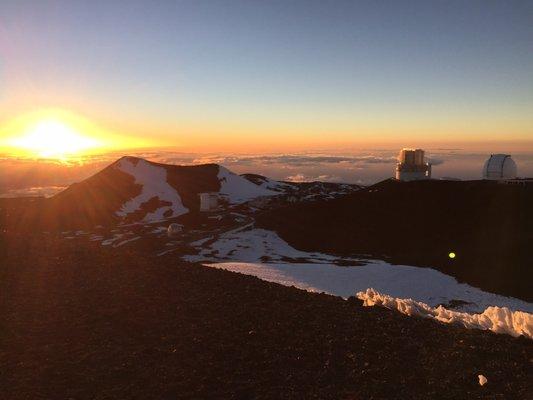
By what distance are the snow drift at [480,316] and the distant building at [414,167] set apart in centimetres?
8380

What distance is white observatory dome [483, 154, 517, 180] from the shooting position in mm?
81625

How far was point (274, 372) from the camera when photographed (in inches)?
347

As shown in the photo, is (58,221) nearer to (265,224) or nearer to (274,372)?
(265,224)

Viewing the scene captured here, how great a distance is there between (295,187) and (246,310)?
6795 inches

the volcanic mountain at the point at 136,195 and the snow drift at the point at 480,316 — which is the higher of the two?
the snow drift at the point at 480,316

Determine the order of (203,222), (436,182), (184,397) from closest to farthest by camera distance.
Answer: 1. (184,397)
2. (436,182)
3. (203,222)

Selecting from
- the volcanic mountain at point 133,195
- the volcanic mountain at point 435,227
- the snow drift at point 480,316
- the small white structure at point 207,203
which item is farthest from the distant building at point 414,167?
the snow drift at point 480,316

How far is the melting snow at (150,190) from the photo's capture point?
127 metres

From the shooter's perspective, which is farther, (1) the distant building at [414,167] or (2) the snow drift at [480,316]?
(1) the distant building at [414,167]

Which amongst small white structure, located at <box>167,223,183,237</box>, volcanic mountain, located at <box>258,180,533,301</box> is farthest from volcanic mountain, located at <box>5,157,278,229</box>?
volcanic mountain, located at <box>258,180,533,301</box>

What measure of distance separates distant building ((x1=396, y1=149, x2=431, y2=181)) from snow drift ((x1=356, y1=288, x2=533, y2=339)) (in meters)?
83.8

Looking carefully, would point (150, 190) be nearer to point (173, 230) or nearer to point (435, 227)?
point (173, 230)

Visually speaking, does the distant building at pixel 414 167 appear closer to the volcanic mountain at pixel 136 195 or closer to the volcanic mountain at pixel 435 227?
the volcanic mountain at pixel 435 227

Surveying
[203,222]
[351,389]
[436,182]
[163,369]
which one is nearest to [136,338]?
[163,369]
